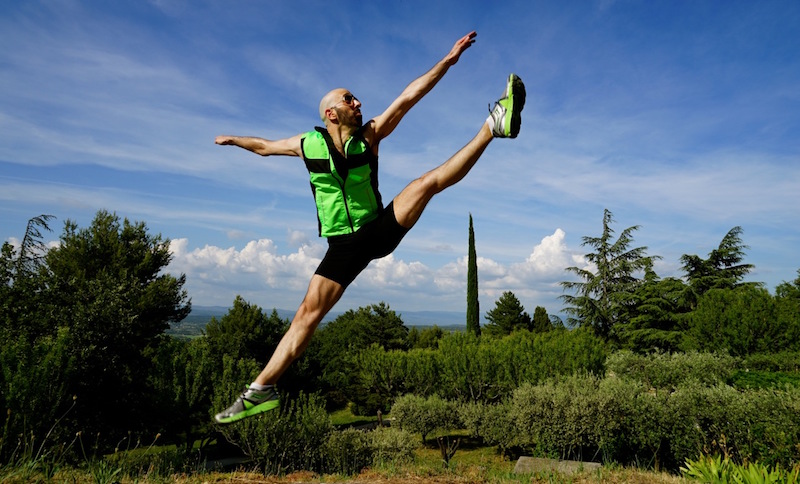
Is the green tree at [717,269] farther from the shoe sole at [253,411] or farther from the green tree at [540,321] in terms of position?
the shoe sole at [253,411]

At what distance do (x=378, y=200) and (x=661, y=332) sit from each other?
129 ft

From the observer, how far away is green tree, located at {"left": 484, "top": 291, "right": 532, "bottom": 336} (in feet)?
172

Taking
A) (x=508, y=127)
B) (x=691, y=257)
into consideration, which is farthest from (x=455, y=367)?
(x=508, y=127)

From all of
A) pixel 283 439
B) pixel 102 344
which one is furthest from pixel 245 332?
pixel 283 439

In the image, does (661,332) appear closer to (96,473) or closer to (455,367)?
(455,367)

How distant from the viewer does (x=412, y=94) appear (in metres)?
3.50

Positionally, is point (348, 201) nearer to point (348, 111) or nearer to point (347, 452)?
point (348, 111)

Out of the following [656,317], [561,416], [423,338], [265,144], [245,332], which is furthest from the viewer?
[423,338]

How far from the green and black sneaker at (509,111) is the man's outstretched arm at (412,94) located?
453 millimetres

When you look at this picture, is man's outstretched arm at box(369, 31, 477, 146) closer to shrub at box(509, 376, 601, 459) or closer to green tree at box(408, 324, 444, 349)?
shrub at box(509, 376, 601, 459)

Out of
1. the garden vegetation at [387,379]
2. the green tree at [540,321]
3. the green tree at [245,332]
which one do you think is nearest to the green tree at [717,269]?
the garden vegetation at [387,379]

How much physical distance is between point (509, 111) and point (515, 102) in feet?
0.54

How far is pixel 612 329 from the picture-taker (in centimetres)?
4019

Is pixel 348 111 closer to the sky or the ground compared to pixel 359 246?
closer to the sky
